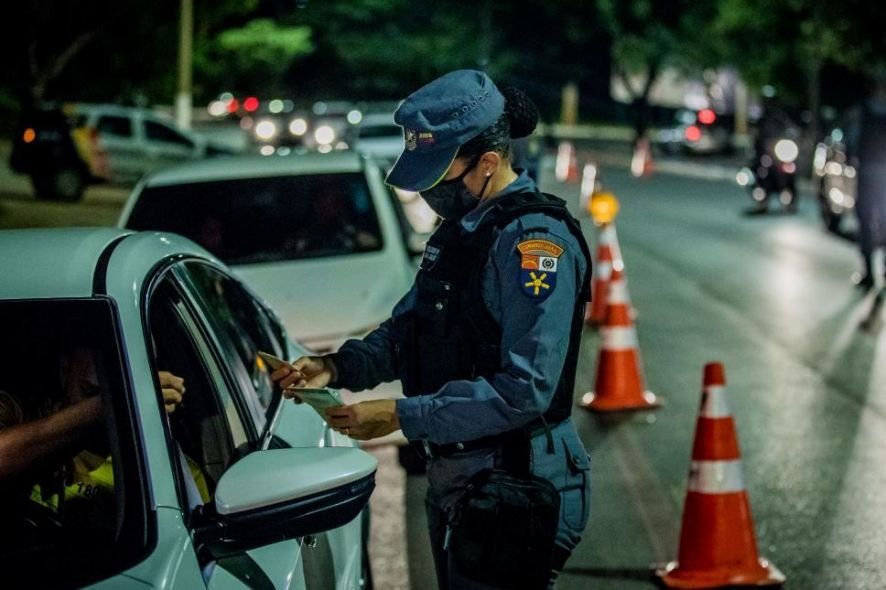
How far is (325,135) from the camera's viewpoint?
33875 mm

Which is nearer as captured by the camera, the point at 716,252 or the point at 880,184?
the point at 880,184

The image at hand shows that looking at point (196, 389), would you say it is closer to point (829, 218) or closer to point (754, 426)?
point (754, 426)

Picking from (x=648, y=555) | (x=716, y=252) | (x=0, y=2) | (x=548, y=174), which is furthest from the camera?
(x=548, y=174)

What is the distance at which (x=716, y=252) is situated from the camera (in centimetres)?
1756

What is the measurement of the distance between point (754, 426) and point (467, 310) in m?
5.53

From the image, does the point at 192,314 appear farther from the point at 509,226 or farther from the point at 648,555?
the point at 648,555

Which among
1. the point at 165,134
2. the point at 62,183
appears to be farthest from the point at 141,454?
the point at 165,134

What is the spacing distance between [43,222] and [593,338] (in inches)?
517

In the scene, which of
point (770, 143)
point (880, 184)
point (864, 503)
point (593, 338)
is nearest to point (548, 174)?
point (770, 143)

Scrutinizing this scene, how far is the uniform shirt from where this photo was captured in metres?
3.03

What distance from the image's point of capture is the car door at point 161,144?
29422mm

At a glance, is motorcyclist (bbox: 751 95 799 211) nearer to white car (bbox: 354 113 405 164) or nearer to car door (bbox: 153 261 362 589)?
white car (bbox: 354 113 405 164)

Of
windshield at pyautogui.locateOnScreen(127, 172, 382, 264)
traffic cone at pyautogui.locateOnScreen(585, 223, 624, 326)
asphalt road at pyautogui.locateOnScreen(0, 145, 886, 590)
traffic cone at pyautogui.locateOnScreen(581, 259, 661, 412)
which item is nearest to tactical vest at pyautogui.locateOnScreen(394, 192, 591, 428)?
asphalt road at pyautogui.locateOnScreen(0, 145, 886, 590)

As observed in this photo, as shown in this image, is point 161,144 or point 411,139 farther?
point 161,144
